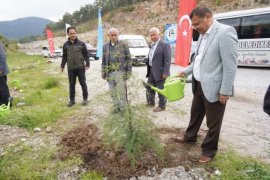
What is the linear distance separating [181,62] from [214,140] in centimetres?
434

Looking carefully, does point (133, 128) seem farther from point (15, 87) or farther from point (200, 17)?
point (15, 87)

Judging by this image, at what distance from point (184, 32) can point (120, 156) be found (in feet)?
14.8

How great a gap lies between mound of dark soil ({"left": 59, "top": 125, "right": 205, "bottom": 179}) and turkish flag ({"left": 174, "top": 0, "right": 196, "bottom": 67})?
11.2ft

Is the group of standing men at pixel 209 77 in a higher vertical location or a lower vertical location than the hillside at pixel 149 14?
lower

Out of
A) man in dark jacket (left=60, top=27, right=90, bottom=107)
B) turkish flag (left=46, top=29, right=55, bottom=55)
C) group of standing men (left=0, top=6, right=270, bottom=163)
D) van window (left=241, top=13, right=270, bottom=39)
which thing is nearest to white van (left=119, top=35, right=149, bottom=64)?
van window (left=241, top=13, right=270, bottom=39)

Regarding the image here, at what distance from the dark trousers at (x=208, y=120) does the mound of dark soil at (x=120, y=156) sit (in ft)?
0.72

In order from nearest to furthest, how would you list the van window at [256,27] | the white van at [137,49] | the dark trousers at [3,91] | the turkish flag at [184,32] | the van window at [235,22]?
the dark trousers at [3,91] → the turkish flag at [184,32] → the van window at [256,27] → the van window at [235,22] → the white van at [137,49]

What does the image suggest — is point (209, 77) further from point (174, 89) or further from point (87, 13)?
point (87, 13)

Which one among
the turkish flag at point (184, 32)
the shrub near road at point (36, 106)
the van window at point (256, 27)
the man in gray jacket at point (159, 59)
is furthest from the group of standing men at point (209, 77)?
the van window at point (256, 27)

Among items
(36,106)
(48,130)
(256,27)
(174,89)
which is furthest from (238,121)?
(256,27)

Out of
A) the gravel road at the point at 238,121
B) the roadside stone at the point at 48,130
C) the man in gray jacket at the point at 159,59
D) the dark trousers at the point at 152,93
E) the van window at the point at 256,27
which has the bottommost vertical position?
the roadside stone at the point at 48,130

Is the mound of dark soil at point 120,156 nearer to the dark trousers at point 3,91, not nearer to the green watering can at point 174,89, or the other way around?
the green watering can at point 174,89

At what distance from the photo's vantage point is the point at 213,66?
3.13 metres

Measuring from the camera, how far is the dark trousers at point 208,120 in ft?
10.8
